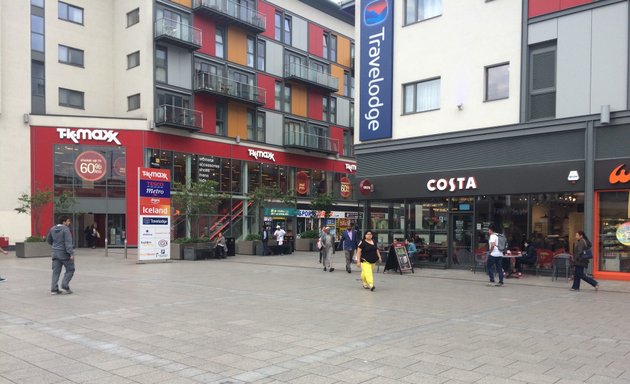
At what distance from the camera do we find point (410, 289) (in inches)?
518

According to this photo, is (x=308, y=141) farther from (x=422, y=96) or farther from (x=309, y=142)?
(x=422, y=96)

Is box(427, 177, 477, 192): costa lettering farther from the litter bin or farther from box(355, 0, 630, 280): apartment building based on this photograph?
the litter bin

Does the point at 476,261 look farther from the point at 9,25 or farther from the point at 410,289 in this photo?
the point at 9,25

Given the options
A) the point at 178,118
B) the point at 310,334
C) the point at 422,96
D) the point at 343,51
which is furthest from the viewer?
the point at 343,51

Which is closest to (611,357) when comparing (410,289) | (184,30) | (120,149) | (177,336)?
(177,336)

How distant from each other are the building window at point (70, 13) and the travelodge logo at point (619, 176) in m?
32.5

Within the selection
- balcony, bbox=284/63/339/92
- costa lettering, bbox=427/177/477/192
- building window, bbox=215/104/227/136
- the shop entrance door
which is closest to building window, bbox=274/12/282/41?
balcony, bbox=284/63/339/92

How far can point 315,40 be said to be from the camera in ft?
145

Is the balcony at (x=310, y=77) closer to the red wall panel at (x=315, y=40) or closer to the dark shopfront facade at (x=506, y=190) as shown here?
the red wall panel at (x=315, y=40)

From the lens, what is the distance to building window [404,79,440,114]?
19.4 meters

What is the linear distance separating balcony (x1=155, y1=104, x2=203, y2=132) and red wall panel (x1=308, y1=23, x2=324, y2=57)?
13.8 metres

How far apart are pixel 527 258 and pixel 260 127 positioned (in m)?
27.3

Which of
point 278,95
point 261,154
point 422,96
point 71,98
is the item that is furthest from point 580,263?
point 278,95

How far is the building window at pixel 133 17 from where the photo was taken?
33.1m
